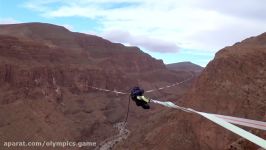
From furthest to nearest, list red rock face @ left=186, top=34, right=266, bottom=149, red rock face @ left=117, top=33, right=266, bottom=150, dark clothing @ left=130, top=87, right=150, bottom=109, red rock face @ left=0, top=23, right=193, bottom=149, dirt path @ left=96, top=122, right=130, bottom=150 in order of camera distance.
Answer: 1. dirt path @ left=96, top=122, right=130, bottom=150
2. red rock face @ left=0, top=23, right=193, bottom=149
3. red rock face @ left=117, top=33, right=266, bottom=150
4. red rock face @ left=186, top=34, right=266, bottom=149
5. dark clothing @ left=130, top=87, right=150, bottom=109

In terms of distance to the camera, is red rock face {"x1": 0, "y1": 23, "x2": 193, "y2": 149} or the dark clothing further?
red rock face {"x1": 0, "y1": 23, "x2": 193, "y2": 149}

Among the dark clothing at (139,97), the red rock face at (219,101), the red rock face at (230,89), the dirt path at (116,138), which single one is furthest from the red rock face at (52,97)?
the dark clothing at (139,97)

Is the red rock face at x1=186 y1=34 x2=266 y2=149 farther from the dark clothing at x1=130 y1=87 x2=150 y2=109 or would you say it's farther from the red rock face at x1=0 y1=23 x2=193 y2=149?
the dark clothing at x1=130 y1=87 x2=150 y2=109

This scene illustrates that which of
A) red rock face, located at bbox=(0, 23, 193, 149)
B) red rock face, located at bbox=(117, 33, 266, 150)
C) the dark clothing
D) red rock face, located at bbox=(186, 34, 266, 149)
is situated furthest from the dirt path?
the dark clothing

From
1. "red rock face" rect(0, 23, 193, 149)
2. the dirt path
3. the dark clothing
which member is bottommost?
the dirt path

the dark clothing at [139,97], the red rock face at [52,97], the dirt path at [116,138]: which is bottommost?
the dirt path at [116,138]

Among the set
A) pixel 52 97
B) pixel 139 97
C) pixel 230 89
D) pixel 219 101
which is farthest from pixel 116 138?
pixel 139 97

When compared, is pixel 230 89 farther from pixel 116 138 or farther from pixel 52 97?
pixel 52 97

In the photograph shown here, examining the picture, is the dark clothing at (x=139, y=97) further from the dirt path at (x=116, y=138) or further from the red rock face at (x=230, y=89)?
the dirt path at (x=116, y=138)

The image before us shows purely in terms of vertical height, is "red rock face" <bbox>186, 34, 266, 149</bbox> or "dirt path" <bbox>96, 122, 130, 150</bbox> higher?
"red rock face" <bbox>186, 34, 266, 149</bbox>
